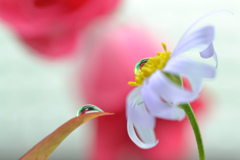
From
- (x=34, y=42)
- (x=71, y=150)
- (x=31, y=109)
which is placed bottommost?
(x=71, y=150)

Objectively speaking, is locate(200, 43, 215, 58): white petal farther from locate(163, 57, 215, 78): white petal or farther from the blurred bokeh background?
the blurred bokeh background

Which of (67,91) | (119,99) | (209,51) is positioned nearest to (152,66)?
(209,51)

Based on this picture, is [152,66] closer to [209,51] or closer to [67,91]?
[209,51]

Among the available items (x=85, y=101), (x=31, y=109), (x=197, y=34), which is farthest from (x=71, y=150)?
(x=197, y=34)

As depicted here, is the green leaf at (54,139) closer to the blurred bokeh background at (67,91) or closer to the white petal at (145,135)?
the white petal at (145,135)

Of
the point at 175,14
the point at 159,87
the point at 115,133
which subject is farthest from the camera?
the point at 175,14

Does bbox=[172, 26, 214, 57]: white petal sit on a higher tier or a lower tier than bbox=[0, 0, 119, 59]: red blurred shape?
lower

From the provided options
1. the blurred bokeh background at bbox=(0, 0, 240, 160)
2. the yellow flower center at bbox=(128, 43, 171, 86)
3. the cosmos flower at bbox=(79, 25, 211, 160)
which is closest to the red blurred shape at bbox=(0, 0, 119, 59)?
the cosmos flower at bbox=(79, 25, 211, 160)

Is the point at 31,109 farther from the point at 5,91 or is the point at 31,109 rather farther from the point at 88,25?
the point at 88,25
